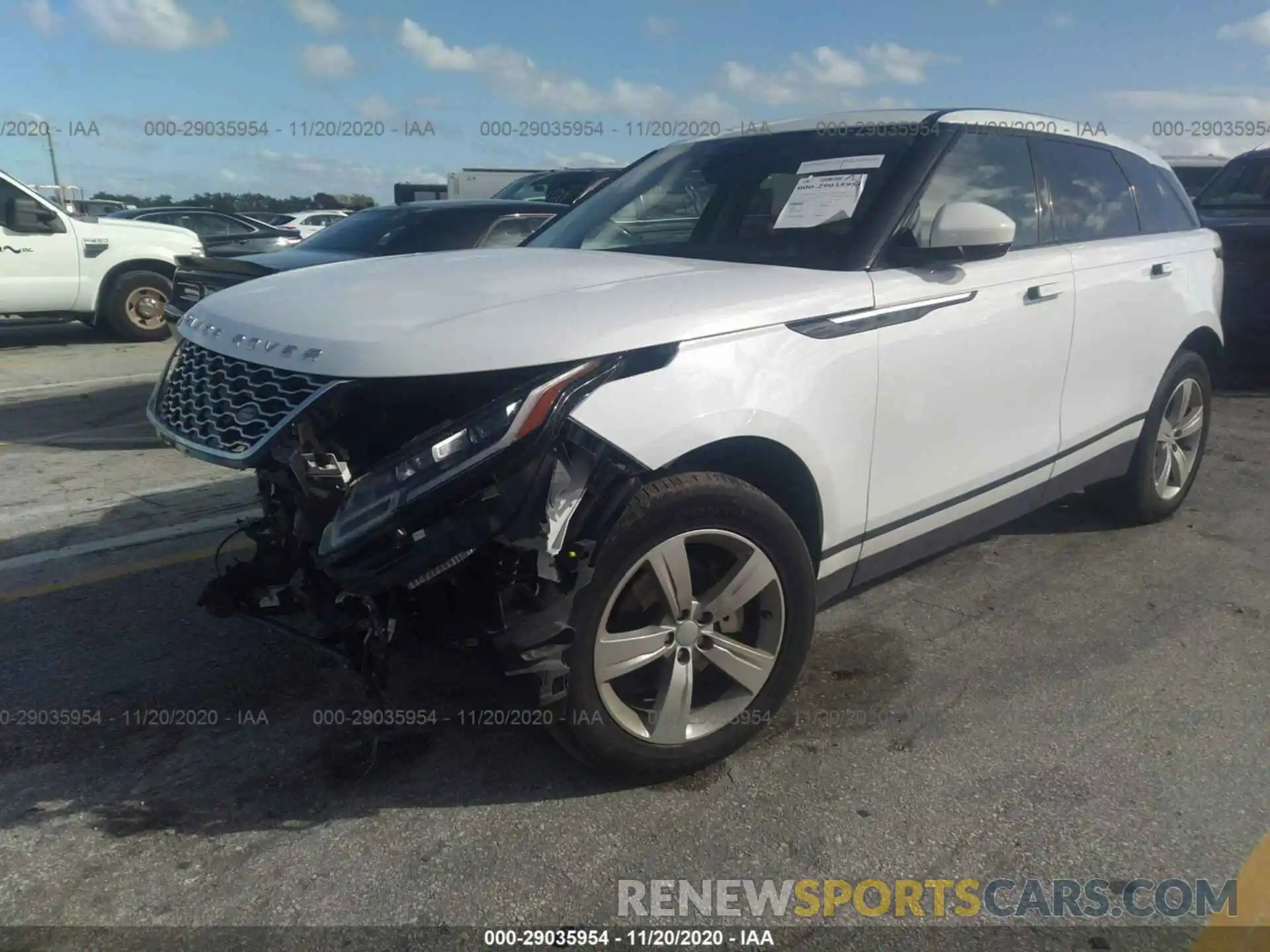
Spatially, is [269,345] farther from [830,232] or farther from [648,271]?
[830,232]

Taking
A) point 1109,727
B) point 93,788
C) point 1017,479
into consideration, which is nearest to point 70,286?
point 93,788

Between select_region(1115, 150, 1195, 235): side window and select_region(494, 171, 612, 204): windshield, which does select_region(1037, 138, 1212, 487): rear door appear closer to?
select_region(1115, 150, 1195, 235): side window

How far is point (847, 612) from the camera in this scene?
4.11 meters

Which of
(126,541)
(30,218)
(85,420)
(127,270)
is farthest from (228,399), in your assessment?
(127,270)

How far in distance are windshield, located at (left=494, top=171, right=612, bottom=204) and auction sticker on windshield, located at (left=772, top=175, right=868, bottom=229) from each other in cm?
803

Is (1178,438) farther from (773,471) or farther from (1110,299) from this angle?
(773,471)

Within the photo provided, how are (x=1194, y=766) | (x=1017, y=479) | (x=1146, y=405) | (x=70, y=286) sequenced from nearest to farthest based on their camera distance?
(x=1194, y=766) < (x=1017, y=479) < (x=1146, y=405) < (x=70, y=286)

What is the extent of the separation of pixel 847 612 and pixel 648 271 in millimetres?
1697

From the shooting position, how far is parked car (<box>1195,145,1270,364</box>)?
8.29m

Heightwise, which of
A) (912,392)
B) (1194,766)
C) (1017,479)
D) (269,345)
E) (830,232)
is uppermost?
(830,232)

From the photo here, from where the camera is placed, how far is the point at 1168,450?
5.00 metres

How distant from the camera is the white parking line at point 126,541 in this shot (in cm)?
460

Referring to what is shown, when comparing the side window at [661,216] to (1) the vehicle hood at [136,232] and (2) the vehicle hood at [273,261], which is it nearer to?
(2) the vehicle hood at [273,261]

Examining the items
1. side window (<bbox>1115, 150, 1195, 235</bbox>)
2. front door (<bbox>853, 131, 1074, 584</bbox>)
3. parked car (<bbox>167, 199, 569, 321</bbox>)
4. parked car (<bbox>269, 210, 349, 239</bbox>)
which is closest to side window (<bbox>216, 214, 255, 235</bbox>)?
parked car (<bbox>269, 210, 349, 239</bbox>)
